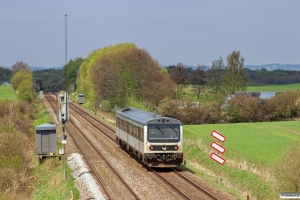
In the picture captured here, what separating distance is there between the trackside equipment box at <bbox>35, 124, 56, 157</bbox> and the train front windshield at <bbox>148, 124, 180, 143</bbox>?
22.3 ft

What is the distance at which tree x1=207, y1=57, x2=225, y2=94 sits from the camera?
87.6 m

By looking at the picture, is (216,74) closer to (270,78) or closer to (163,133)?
(163,133)

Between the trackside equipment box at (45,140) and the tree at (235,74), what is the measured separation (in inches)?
2354

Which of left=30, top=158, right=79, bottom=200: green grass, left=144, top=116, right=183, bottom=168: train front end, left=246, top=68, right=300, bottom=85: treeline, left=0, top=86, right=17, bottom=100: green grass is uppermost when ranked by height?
left=246, top=68, right=300, bottom=85: treeline

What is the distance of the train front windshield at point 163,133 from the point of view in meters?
22.8

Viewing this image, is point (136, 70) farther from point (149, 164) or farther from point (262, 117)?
point (149, 164)

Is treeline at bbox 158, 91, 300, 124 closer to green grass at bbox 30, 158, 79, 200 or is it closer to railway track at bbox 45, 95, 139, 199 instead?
railway track at bbox 45, 95, 139, 199

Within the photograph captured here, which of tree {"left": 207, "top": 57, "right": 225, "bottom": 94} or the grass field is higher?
tree {"left": 207, "top": 57, "right": 225, "bottom": 94}

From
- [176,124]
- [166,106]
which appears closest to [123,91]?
[166,106]

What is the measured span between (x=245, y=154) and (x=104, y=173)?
44.1 ft

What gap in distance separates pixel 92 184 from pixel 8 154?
7934mm

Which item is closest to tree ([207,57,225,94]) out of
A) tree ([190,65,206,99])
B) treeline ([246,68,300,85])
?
tree ([190,65,206,99])

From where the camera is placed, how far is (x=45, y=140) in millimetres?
26656

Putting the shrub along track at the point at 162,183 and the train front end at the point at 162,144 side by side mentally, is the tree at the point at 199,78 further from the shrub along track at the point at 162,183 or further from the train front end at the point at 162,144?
the train front end at the point at 162,144
